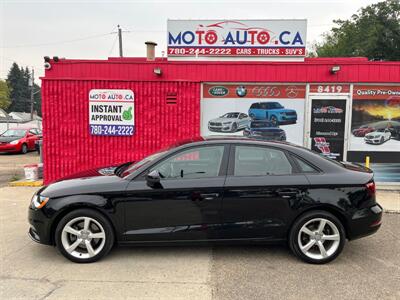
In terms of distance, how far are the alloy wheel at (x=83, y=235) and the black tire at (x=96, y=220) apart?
0.03m

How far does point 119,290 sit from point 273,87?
6592mm

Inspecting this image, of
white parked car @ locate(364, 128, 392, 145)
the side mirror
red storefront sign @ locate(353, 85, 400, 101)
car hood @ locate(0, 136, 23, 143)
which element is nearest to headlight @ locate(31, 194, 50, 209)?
the side mirror

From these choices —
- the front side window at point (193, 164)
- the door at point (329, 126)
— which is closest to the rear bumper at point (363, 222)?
the front side window at point (193, 164)

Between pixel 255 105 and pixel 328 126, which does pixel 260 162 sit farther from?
pixel 328 126

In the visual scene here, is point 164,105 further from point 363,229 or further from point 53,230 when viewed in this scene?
point 363,229

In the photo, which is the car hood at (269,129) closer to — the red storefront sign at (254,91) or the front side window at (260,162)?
the red storefront sign at (254,91)

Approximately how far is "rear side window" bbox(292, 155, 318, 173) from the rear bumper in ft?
2.44

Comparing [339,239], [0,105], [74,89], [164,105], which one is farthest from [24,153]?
[0,105]

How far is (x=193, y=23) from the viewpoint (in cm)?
1040

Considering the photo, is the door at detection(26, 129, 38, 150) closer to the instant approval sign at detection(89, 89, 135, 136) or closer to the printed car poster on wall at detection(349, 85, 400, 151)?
the instant approval sign at detection(89, 89, 135, 136)

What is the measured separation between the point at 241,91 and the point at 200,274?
19.1ft

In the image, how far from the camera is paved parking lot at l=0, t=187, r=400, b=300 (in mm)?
3691

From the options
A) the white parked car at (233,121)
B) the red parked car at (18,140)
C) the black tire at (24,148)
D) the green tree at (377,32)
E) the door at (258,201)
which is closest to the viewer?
the door at (258,201)

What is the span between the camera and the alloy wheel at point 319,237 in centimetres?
441
